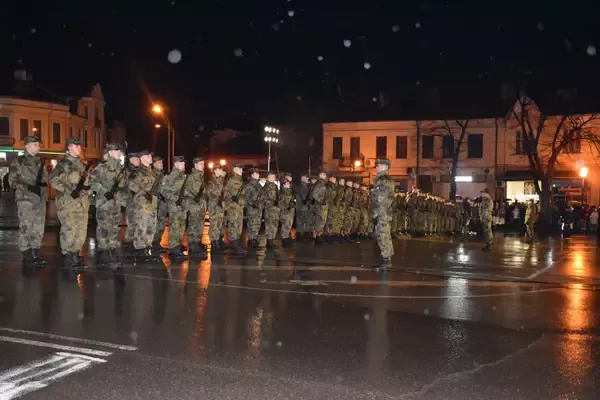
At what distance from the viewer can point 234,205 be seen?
48.8 ft

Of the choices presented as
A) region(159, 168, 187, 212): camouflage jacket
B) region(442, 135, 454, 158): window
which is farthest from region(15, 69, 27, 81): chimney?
region(159, 168, 187, 212): camouflage jacket

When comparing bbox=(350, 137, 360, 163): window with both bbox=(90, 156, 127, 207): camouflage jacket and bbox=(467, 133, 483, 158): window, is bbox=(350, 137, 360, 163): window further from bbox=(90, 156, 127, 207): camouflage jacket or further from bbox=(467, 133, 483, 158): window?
bbox=(90, 156, 127, 207): camouflage jacket

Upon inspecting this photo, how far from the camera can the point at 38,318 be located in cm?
716

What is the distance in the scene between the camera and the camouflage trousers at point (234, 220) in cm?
1469

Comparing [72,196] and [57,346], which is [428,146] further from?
[57,346]

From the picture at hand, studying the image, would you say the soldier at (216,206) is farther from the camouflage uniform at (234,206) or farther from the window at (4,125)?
the window at (4,125)

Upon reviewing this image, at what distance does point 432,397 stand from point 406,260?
9.61 m

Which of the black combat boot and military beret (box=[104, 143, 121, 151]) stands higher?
military beret (box=[104, 143, 121, 151])

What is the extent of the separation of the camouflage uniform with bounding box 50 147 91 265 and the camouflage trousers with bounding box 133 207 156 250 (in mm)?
1122

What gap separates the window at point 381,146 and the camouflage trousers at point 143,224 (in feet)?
142

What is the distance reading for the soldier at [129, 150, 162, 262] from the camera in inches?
470

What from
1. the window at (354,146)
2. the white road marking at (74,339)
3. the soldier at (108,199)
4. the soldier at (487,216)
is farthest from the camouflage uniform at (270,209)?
the window at (354,146)

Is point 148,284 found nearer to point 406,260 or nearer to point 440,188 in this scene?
point 406,260

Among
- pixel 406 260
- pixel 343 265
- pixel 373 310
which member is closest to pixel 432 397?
pixel 373 310
